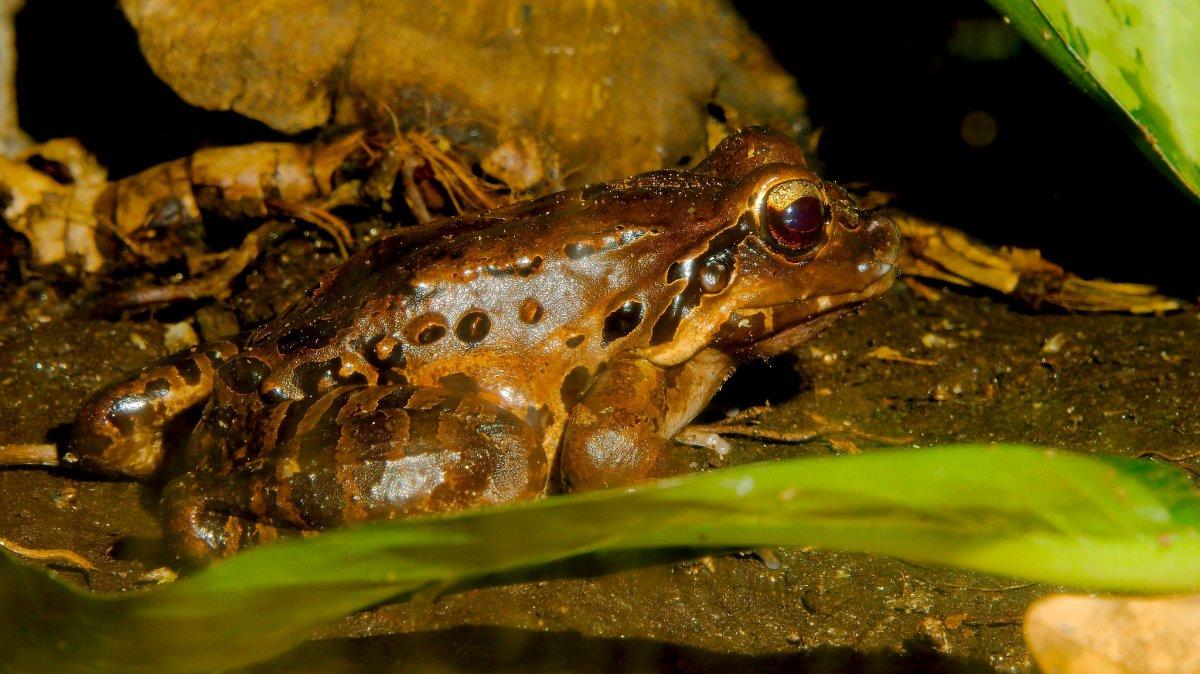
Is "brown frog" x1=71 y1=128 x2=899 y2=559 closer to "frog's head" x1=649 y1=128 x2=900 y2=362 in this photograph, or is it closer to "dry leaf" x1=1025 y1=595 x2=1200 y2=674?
"frog's head" x1=649 y1=128 x2=900 y2=362

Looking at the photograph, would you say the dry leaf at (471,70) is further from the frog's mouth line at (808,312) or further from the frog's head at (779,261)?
the frog's mouth line at (808,312)


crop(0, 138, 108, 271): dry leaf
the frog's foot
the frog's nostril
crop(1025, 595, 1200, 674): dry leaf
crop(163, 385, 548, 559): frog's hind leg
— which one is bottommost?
crop(0, 138, 108, 271): dry leaf

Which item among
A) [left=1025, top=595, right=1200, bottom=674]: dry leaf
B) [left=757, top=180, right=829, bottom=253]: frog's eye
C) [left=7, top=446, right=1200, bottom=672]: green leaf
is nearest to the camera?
[left=7, top=446, right=1200, bottom=672]: green leaf

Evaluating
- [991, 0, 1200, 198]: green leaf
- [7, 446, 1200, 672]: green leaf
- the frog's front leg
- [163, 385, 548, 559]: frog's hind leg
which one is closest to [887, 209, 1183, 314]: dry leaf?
the frog's front leg

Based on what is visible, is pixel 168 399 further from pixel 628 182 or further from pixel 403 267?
pixel 628 182

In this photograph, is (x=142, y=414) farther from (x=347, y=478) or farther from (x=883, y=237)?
(x=883, y=237)

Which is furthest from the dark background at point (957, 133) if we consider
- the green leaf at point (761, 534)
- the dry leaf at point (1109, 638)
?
the green leaf at point (761, 534)

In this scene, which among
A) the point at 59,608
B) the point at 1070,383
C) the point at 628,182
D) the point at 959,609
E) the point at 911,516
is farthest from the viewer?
the point at 1070,383

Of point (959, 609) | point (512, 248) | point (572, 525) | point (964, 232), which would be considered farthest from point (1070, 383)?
point (572, 525)
